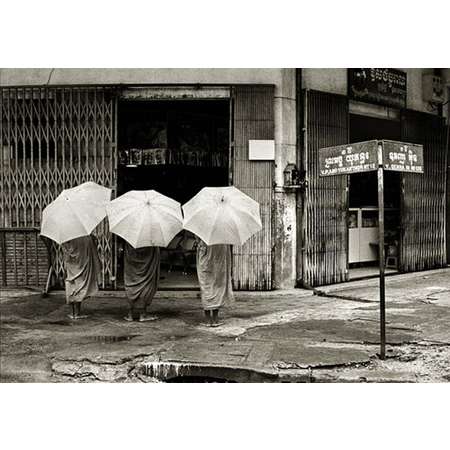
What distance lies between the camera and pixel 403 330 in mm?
6625

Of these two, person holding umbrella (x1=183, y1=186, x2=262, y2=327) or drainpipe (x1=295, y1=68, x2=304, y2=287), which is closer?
person holding umbrella (x1=183, y1=186, x2=262, y2=327)

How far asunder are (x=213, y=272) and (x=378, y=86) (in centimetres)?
557

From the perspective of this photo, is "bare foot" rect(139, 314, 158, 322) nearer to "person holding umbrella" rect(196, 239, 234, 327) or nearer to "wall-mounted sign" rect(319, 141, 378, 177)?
"person holding umbrella" rect(196, 239, 234, 327)

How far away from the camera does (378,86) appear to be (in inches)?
412

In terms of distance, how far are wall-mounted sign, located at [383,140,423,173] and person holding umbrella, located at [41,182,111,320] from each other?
134 inches

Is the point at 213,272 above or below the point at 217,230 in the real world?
below

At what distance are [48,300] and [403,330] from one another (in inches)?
190

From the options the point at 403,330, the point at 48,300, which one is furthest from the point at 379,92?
the point at 48,300

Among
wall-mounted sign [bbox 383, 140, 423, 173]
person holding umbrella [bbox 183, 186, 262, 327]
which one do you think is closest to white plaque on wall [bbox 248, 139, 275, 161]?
person holding umbrella [bbox 183, 186, 262, 327]

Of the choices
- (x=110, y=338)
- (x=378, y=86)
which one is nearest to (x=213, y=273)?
(x=110, y=338)

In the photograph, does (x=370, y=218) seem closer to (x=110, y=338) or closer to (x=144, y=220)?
(x=144, y=220)

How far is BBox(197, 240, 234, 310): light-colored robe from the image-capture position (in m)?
6.84

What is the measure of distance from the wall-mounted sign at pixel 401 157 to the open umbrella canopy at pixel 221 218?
1764mm
